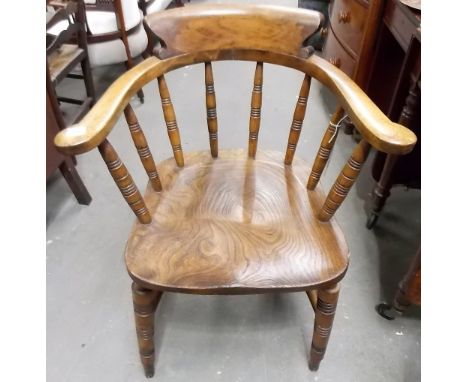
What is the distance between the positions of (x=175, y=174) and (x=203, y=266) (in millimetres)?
318

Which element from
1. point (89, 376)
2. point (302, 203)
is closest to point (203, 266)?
point (302, 203)

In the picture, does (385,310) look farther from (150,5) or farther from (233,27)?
(150,5)

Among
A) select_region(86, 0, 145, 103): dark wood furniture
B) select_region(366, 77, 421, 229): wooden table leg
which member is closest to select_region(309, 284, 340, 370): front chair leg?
select_region(366, 77, 421, 229): wooden table leg

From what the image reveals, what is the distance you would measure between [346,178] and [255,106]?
35 centimetres

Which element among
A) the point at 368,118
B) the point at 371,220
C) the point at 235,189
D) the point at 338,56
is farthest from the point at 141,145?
the point at 338,56

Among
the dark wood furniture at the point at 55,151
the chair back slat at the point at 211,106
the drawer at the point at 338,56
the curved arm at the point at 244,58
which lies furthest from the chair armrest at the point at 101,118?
the drawer at the point at 338,56

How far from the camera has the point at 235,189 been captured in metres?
1.02

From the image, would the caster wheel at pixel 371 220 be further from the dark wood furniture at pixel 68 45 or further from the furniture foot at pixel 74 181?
the dark wood furniture at pixel 68 45

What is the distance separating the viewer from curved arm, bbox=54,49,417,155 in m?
0.70

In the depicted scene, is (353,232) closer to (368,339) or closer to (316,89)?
(368,339)

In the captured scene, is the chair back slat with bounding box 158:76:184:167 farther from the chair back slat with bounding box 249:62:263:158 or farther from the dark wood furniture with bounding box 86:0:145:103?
the dark wood furniture with bounding box 86:0:145:103

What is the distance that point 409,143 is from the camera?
69 cm

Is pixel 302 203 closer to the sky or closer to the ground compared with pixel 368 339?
closer to the sky

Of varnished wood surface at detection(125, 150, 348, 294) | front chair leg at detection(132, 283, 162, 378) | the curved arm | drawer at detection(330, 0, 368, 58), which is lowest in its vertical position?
front chair leg at detection(132, 283, 162, 378)
